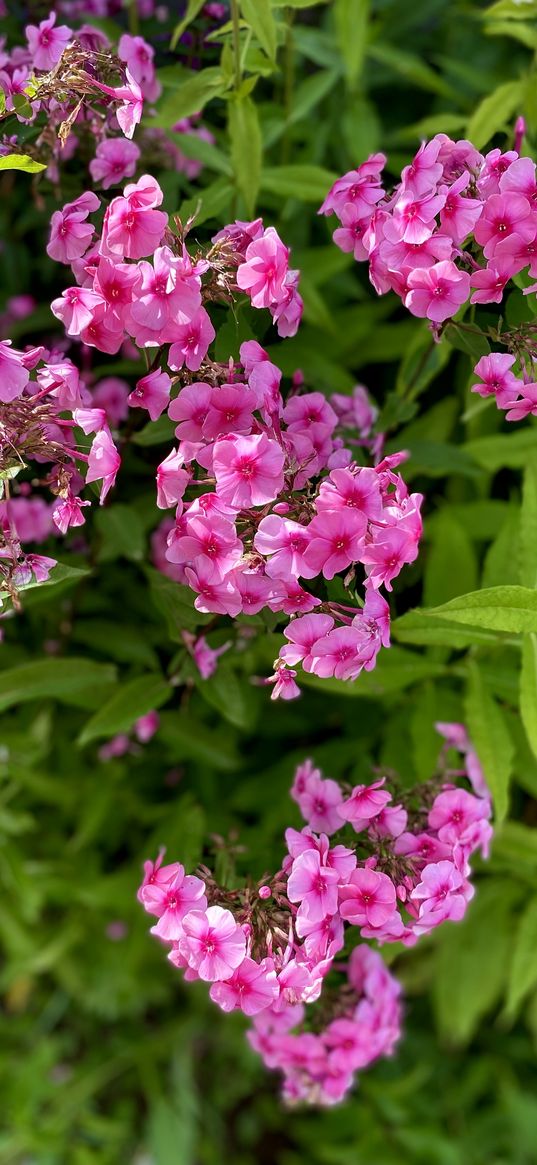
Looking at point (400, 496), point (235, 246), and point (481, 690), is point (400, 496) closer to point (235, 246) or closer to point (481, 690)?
point (235, 246)

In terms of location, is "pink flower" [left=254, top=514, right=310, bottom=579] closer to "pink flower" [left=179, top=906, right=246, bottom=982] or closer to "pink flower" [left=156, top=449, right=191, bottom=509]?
"pink flower" [left=156, top=449, right=191, bottom=509]

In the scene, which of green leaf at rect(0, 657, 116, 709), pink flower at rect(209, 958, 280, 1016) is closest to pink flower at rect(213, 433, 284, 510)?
pink flower at rect(209, 958, 280, 1016)

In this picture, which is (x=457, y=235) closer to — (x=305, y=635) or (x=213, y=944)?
(x=305, y=635)

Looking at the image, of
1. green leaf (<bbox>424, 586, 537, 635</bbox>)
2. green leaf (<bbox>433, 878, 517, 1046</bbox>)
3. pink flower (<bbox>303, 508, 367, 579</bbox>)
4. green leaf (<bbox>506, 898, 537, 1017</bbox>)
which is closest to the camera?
pink flower (<bbox>303, 508, 367, 579</bbox>)

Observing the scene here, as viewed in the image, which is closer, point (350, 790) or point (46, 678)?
point (350, 790)

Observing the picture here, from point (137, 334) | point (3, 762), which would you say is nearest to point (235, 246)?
point (137, 334)

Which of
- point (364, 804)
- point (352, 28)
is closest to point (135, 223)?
point (364, 804)

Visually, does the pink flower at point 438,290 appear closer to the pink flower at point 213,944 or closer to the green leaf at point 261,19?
the green leaf at point 261,19
